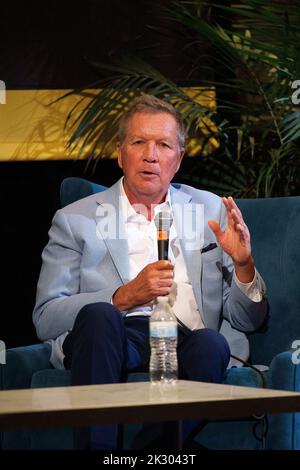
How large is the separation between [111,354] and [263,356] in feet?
2.46

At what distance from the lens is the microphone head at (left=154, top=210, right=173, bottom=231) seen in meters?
2.44

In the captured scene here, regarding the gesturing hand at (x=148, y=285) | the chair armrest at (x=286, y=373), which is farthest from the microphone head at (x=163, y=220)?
the chair armrest at (x=286, y=373)

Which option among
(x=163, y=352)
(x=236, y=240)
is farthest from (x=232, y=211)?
(x=163, y=352)

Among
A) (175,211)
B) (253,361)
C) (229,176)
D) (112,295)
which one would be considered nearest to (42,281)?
(112,295)

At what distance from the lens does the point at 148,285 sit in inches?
105

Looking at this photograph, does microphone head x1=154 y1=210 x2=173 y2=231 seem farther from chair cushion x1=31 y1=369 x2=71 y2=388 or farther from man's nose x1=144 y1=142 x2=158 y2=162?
chair cushion x1=31 y1=369 x2=71 y2=388

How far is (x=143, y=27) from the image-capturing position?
13.5ft

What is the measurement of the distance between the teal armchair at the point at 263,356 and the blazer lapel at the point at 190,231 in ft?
0.61

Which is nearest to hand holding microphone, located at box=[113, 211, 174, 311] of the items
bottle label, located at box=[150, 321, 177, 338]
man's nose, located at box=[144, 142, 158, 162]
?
man's nose, located at box=[144, 142, 158, 162]

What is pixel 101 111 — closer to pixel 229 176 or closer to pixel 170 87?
pixel 170 87

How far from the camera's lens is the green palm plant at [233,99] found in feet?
12.1

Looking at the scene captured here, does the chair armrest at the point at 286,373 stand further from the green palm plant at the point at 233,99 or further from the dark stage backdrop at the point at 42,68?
the dark stage backdrop at the point at 42,68

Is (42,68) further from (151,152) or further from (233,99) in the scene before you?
(151,152)

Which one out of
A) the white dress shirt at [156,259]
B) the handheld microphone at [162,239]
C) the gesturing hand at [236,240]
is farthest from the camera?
the white dress shirt at [156,259]
